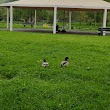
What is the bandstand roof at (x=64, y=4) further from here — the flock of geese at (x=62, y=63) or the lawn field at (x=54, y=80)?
the flock of geese at (x=62, y=63)

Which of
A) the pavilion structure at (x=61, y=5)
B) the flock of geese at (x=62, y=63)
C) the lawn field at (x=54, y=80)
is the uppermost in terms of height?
the pavilion structure at (x=61, y=5)

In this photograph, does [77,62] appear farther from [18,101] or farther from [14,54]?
[18,101]

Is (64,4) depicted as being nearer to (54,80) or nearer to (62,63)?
(62,63)

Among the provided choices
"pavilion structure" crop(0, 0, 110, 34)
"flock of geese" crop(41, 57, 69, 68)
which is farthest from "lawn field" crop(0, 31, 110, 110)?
"pavilion structure" crop(0, 0, 110, 34)

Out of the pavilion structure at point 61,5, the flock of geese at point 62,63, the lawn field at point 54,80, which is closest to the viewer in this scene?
the lawn field at point 54,80

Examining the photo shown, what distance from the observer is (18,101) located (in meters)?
6.96

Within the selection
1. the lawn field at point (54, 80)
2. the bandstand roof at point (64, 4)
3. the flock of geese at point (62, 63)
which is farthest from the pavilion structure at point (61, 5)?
the flock of geese at point (62, 63)

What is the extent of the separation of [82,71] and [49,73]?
0.99 meters

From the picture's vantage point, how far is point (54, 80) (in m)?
8.49

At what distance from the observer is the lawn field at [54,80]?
22.6 ft

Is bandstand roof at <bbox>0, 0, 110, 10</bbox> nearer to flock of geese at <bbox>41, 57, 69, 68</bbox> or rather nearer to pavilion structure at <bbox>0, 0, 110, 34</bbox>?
pavilion structure at <bbox>0, 0, 110, 34</bbox>

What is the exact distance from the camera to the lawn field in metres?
6.90

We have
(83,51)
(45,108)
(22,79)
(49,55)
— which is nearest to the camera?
(45,108)

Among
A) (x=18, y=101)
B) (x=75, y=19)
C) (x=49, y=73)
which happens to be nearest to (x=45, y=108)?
(x=18, y=101)
